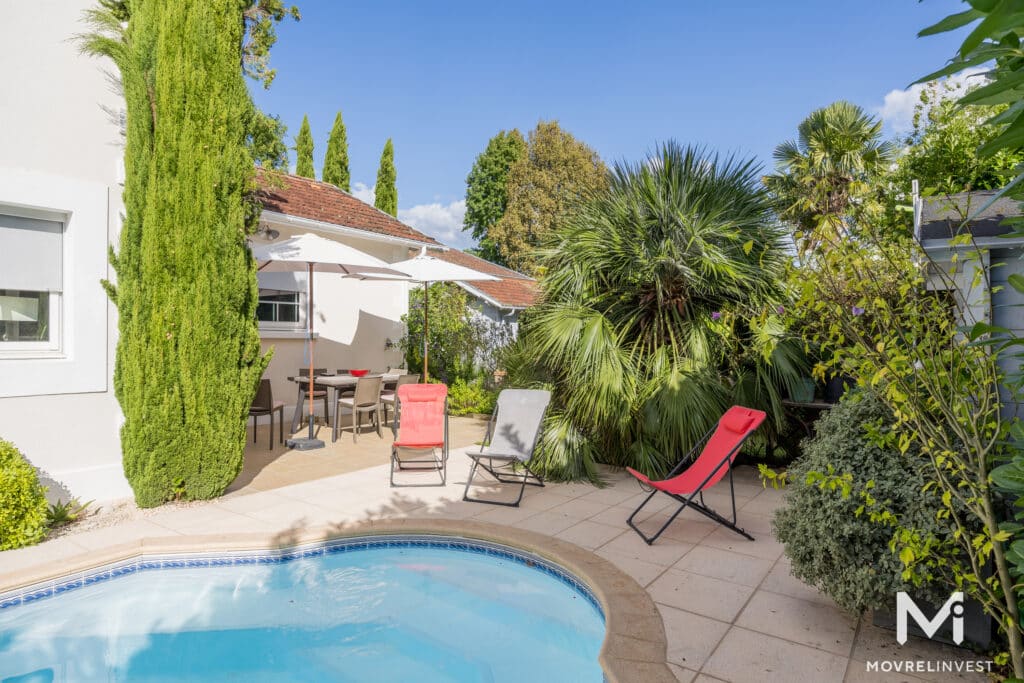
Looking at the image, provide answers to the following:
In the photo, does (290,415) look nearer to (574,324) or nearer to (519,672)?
(574,324)

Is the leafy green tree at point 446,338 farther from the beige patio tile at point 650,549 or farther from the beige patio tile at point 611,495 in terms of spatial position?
the beige patio tile at point 650,549

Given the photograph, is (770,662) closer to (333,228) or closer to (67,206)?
(67,206)

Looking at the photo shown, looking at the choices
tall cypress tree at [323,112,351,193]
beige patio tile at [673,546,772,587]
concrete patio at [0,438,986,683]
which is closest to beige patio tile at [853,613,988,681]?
concrete patio at [0,438,986,683]

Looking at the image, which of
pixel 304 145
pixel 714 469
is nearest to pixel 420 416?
pixel 714 469

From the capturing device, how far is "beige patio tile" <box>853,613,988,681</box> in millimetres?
3543

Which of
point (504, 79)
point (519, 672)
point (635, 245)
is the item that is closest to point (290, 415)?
point (635, 245)

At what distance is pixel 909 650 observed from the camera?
364 cm

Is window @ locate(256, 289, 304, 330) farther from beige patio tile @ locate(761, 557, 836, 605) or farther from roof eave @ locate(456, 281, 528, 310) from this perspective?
beige patio tile @ locate(761, 557, 836, 605)

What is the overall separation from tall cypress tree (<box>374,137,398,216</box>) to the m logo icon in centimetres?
2881

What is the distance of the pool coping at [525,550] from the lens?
11.7 ft

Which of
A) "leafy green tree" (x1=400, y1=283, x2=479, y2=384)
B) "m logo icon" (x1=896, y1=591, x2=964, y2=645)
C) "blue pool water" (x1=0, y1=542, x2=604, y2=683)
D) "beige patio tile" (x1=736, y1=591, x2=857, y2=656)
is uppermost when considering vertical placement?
"leafy green tree" (x1=400, y1=283, x2=479, y2=384)

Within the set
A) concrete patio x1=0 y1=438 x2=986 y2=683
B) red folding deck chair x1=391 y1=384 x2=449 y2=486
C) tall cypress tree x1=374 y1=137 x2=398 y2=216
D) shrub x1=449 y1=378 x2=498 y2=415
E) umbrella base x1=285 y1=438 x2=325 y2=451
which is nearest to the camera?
concrete patio x1=0 y1=438 x2=986 y2=683

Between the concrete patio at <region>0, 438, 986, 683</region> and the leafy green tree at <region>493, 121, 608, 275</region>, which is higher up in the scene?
the leafy green tree at <region>493, 121, 608, 275</region>

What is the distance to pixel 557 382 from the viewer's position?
26.8 feet
